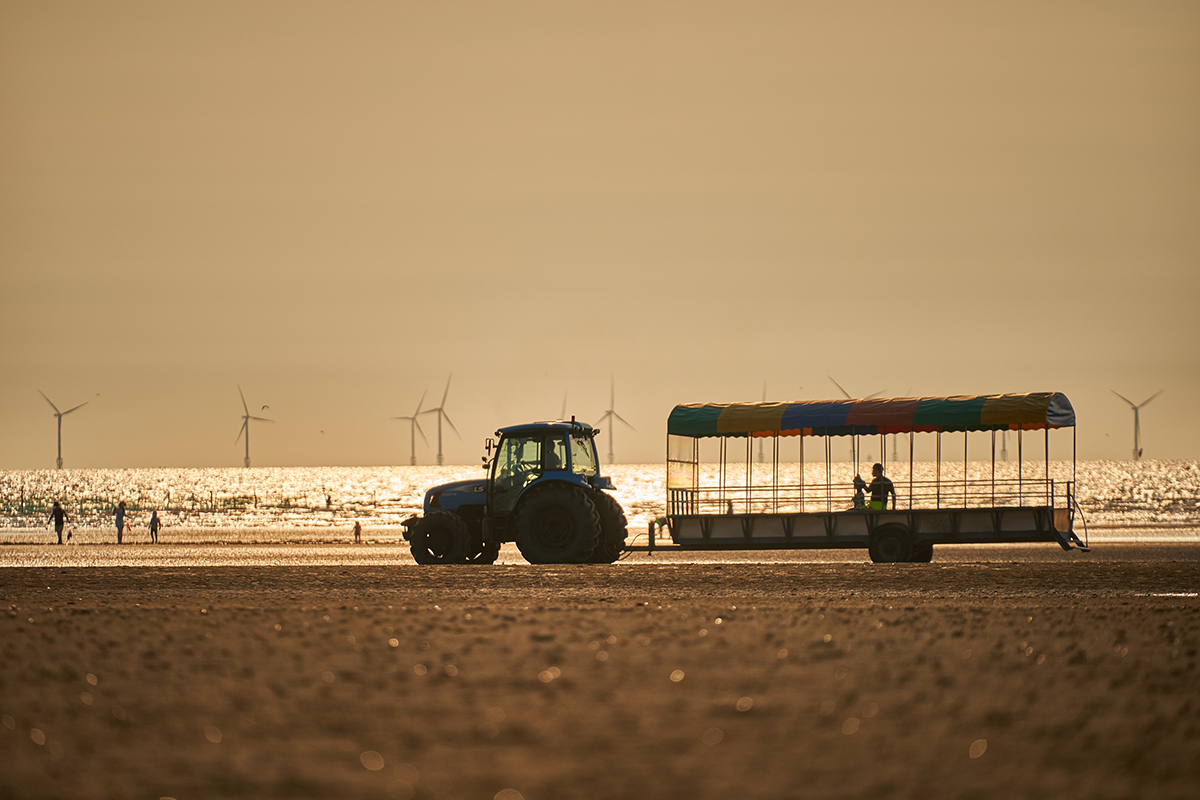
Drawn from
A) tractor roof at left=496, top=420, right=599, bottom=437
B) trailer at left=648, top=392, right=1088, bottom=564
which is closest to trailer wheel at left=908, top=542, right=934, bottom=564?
trailer at left=648, top=392, right=1088, bottom=564

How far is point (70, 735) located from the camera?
7.89 metres

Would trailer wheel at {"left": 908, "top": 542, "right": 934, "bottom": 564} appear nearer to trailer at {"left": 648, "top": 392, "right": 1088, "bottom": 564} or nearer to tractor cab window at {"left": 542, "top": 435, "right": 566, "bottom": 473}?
trailer at {"left": 648, "top": 392, "right": 1088, "bottom": 564}

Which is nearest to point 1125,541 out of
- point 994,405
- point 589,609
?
point 994,405

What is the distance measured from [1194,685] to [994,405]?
17836mm

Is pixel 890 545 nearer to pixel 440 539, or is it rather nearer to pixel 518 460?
pixel 518 460

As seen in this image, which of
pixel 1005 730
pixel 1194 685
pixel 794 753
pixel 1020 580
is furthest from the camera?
pixel 1020 580

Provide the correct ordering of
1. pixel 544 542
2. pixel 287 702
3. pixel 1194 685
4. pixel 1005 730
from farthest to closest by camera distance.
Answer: pixel 544 542
pixel 1194 685
pixel 287 702
pixel 1005 730

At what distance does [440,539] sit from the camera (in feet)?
90.0

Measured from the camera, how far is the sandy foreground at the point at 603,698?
663 cm

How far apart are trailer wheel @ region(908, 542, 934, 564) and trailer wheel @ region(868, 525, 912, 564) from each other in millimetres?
284

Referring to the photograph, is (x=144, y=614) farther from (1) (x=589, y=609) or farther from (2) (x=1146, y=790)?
(2) (x=1146, y=790)

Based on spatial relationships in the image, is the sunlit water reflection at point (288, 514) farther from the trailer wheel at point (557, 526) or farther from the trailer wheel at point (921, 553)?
the trailer wheel at point (557, 526)

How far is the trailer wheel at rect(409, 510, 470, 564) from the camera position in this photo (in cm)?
2712

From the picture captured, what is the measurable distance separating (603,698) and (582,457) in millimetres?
17528
